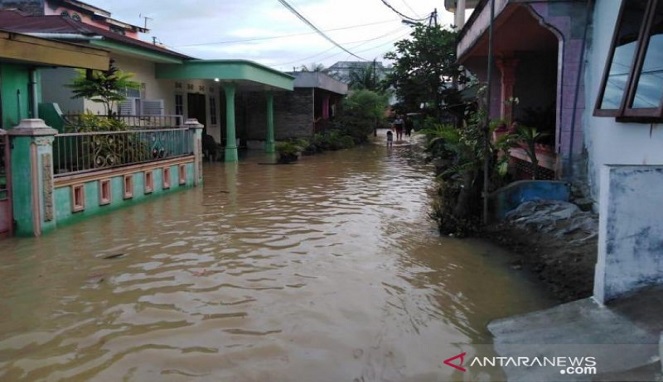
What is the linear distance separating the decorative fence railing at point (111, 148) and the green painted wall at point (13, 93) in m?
2.57

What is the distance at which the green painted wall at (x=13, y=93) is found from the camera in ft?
37.6

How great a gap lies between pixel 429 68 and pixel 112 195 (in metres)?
18.5

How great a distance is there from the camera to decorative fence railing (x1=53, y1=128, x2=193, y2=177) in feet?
31.1

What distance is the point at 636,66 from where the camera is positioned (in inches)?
253

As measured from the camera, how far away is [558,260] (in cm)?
636

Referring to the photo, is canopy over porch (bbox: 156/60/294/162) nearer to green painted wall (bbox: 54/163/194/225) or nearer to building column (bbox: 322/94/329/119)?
green painted wall (bbox: 54/163/194/225)

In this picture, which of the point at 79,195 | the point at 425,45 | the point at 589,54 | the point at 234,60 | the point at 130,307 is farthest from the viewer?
the point at 425,45

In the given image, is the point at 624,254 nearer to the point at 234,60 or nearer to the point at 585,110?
the point at 585,110

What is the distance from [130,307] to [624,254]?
430cm

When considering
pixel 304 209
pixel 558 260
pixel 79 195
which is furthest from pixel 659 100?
pixel 79 195

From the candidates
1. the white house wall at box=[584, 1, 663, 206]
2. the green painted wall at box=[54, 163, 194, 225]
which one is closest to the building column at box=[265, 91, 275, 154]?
the green painted wall at box=[54, 163, 194, 225]

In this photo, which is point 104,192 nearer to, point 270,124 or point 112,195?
point 112,195

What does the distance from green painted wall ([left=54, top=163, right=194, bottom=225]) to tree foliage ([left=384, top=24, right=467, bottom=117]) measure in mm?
14921

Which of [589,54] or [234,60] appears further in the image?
[234,60]
